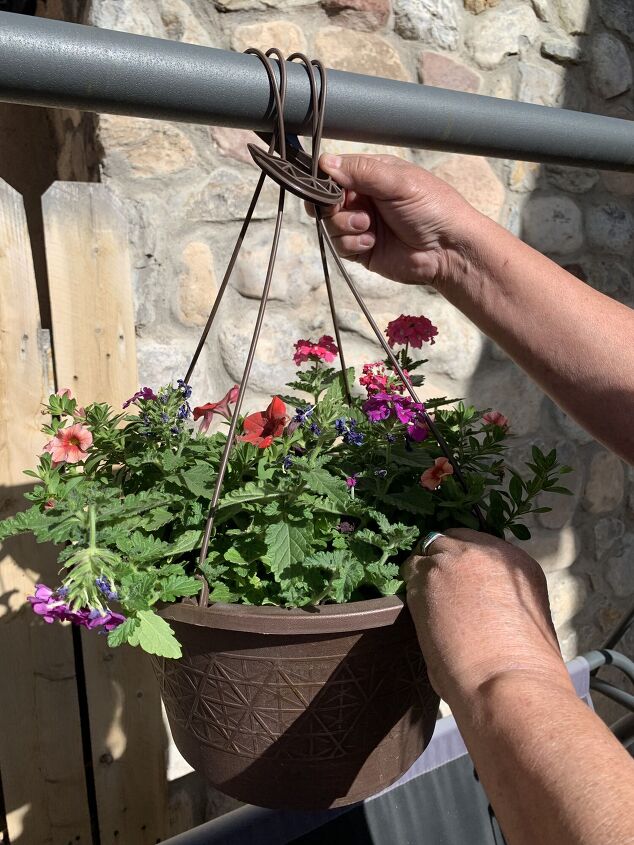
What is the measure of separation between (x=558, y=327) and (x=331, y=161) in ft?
1.43

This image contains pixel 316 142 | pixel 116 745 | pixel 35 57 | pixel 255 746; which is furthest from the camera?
pixel 116 745

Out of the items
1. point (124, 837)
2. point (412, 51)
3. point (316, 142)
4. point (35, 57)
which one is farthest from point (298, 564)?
point (412, 51)

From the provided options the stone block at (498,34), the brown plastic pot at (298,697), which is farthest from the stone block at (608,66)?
the brown plastic pot at (298,697)

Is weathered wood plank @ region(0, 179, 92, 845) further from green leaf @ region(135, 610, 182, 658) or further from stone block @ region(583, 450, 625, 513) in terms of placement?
stone block @ region(583, 450, 625, 513)

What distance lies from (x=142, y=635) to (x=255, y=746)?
0.86ft

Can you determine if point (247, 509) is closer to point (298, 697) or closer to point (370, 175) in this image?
point (298, 697)

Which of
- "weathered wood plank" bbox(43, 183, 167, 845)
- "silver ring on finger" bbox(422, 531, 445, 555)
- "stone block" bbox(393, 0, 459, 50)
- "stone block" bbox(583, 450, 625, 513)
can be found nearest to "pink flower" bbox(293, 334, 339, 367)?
"silver ring on finger" bbox(422, 531, 445, 555)

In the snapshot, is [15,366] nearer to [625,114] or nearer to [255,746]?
[255,746]

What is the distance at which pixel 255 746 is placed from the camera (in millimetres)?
929

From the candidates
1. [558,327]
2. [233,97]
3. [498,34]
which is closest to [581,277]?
[498,34]

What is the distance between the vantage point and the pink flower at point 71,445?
1.02m

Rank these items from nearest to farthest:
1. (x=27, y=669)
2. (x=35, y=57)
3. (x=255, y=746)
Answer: (x=35, y=57), (x=255, y=746), (x=27, y=669)

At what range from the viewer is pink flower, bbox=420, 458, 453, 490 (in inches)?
38.7

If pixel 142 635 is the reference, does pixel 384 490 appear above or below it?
above
